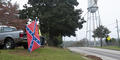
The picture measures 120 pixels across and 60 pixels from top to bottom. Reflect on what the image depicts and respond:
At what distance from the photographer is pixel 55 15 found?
1095 inches

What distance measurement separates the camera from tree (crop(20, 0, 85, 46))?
89.8 ft

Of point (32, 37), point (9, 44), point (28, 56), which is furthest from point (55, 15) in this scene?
point (28, 56)

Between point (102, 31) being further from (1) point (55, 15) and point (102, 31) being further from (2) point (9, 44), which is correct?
(2) point (9, 44)

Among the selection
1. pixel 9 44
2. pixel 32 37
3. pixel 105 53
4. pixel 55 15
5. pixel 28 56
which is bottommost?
pixel 105 53

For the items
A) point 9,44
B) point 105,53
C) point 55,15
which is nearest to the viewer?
point 9,44

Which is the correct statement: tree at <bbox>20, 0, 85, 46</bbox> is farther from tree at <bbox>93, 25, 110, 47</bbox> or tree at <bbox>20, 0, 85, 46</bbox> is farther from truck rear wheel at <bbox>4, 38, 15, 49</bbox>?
tree at <bbox>93, 25, 110, 47</bbox>

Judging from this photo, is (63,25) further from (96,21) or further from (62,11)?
(96,21)

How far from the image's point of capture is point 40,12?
1176 inches

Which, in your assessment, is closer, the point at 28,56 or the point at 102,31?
the point at 28,56

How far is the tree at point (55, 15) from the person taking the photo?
27.4m

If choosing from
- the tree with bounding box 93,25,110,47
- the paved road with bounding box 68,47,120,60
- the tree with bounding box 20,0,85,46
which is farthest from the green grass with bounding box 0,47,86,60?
the tree with bounding box 93,25,110,47

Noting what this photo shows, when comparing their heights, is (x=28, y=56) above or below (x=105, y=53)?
above

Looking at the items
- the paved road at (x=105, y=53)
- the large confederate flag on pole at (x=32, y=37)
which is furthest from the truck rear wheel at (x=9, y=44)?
the paved road at (x=105, y=53)

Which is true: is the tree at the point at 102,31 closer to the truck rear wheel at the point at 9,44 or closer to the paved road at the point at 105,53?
the paved road at the point at 105,53
